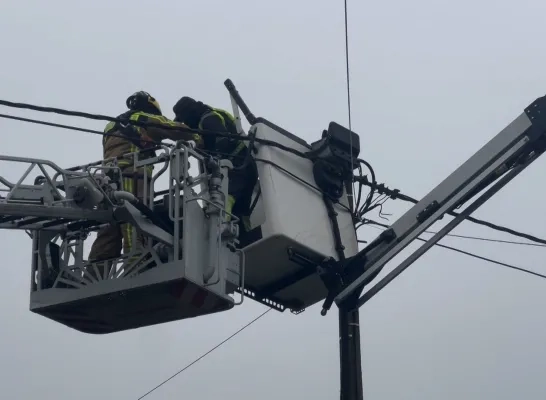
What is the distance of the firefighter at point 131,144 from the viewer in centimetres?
1015

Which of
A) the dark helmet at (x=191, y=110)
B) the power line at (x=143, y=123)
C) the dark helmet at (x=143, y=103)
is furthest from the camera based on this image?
the dark helmet at (x=191, y=110)

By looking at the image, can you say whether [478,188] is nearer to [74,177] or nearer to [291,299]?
[291,299]

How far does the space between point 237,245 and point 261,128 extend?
4.29ft

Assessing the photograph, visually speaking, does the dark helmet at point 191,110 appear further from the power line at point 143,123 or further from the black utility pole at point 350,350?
the black utility pole at point 350,350

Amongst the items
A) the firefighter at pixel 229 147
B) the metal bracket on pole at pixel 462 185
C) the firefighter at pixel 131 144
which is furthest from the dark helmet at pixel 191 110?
the metal bracket on pole at pixel 462 185

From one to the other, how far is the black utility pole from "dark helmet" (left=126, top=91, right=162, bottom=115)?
263 centimetres

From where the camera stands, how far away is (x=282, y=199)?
35.2ft

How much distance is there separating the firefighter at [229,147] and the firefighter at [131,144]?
0.78 ft

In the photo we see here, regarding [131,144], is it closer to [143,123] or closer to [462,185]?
[143,123]

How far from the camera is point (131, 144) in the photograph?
35.0 feet

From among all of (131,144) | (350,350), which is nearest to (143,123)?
(131,144)

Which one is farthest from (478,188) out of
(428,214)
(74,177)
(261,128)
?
(74,177)

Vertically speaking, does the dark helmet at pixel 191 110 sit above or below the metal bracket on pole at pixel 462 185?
above

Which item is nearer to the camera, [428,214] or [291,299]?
[428,214]
